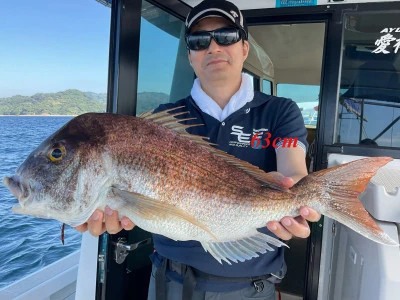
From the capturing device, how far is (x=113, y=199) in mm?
1255

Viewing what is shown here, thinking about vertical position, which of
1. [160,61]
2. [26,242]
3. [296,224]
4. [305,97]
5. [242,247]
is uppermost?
[305,97]

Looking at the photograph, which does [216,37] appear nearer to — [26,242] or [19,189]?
[19,189]

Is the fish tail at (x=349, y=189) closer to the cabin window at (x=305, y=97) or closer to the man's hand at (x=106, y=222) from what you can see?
the man's hand at (x=106, y=222)

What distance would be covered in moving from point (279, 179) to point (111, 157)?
0.76 m

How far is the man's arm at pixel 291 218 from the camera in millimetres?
1318

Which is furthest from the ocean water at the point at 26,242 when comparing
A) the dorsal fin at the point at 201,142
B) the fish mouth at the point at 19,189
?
the dorsal fin at the point at 201,142

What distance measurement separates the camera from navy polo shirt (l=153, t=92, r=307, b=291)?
1.59m

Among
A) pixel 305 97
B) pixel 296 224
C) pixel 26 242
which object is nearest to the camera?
pixel 296 224

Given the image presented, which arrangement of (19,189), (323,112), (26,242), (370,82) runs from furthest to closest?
(26,242) → (323,112) → (370,82) → (19,189)

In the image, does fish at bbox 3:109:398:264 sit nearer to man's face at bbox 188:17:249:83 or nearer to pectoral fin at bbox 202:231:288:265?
pectoral fin at bbox 202:231:288:265

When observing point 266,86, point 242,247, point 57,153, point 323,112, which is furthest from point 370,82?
point 266,86

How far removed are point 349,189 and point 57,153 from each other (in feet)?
4.01

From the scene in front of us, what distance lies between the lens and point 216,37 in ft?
5.62

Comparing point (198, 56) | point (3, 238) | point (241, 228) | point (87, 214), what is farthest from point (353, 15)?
point (3, 238)
